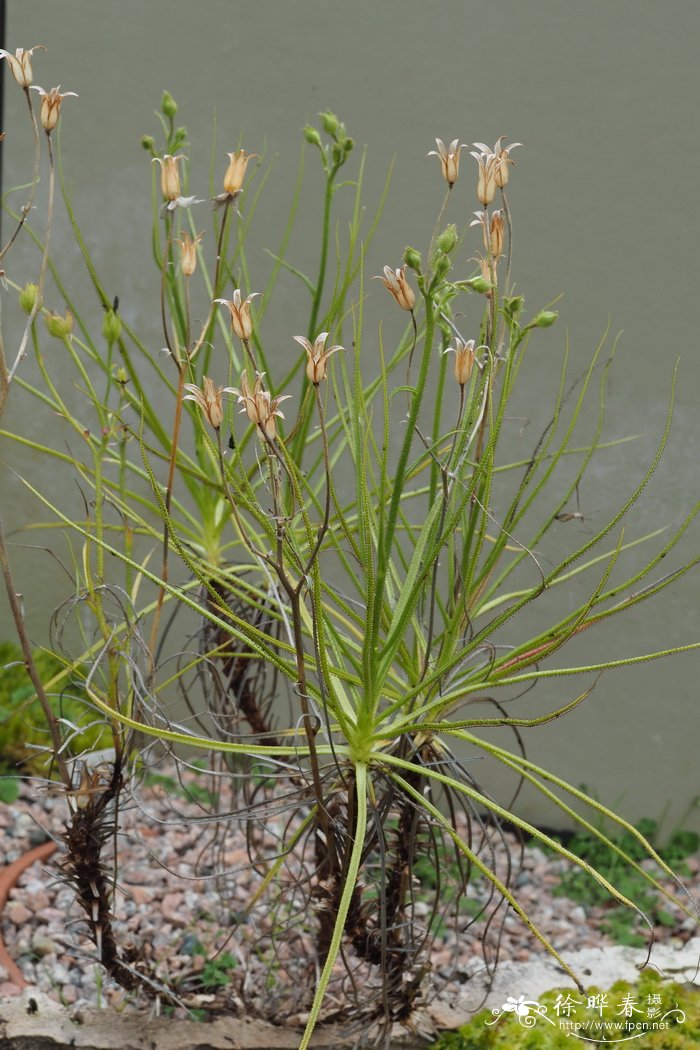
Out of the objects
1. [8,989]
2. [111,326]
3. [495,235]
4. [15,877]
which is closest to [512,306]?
[495,235]

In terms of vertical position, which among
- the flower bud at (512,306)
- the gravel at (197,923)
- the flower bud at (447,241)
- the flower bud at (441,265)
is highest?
the flower bud at (447,241)

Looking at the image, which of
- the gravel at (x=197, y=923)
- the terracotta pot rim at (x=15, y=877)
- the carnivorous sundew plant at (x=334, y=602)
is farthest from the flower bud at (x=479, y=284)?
the terracotta pot rim at (x=15, y=877)

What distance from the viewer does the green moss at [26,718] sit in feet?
8.79

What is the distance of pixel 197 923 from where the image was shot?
2328 mm

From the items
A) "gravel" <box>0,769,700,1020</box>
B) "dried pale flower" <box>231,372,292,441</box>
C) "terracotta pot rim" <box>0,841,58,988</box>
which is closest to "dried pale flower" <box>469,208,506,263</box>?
"dried pale flower" <box>231,372,292,441</box>

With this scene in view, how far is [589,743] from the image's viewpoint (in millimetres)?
3018

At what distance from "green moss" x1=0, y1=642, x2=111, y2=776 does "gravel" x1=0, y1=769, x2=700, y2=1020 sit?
3.5 inches

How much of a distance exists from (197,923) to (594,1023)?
0.93 metres

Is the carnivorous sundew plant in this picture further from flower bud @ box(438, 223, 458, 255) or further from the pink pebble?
the pink pebble

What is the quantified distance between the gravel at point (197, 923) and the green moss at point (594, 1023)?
10 centimetres

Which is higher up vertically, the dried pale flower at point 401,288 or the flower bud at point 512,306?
the dried pale flower at point 401,288

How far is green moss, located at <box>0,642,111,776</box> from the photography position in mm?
2678

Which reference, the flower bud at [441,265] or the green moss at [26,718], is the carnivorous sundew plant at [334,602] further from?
the green moss at [26,718]

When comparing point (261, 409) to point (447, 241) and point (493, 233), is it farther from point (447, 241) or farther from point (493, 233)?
point (493, 233)
